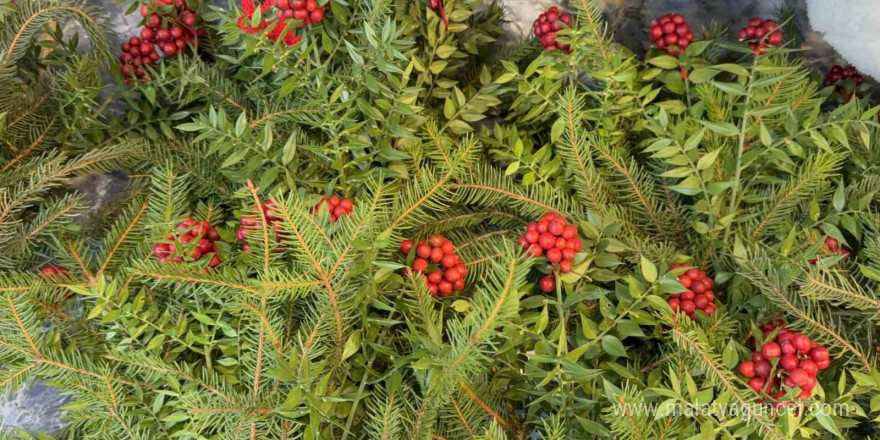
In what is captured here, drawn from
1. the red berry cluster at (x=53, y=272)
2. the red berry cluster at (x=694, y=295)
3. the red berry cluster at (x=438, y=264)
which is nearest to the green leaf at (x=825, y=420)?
the red berry cluster at (x=694, y=295)

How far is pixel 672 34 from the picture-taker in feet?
2.74

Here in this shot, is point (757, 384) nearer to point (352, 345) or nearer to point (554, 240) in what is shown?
point (554, 240)

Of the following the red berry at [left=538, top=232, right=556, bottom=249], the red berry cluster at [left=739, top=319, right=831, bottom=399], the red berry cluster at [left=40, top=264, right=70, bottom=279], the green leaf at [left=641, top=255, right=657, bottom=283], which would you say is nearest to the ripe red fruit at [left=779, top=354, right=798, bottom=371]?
the red berry cluster at [left=739, top=319, right=831, bottom=399]

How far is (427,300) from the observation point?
0.64 meters

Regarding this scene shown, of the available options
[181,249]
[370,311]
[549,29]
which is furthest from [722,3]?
[181,249]

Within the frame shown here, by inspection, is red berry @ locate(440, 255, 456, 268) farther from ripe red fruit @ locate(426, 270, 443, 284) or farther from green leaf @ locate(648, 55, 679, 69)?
green leaf @ locate(648, 55, 679, 69)

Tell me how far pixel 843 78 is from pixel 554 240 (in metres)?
0.56

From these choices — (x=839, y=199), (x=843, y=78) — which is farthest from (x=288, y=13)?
(x=843, y=78)

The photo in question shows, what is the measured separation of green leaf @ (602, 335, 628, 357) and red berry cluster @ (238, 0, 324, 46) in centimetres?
45

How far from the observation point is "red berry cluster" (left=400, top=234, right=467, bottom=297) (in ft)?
2.26

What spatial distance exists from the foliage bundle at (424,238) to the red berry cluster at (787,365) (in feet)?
0.05

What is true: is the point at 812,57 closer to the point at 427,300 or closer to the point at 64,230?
the point at 427,300

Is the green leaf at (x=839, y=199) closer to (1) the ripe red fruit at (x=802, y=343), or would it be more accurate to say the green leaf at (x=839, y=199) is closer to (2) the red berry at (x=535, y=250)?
(1) the ripe red fruit at (x=802, y=343)

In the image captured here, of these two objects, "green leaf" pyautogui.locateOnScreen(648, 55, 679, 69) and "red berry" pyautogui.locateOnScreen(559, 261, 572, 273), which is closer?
"red berry" pyautogui.locateOnScreen(559, 261, 572, 273)
